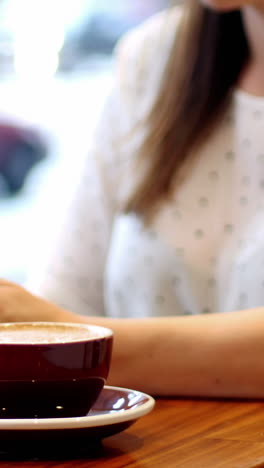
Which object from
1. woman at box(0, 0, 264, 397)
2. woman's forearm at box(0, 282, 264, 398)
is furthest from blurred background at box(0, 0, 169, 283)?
woman's forearm at box(0, 282, 264, 398)

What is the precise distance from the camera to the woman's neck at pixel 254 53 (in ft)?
4.59

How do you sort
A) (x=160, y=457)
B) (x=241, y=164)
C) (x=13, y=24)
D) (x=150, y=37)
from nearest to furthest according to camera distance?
1. (x=160, y=457)
2. (x=241, y=164)
3. (x=150, y=37)
4. (x=13, y=24)

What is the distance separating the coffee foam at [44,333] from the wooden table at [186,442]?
0.08m

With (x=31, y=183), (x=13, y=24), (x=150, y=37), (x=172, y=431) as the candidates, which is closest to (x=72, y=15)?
(x=13, y=24)

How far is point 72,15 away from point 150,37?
2.77ft

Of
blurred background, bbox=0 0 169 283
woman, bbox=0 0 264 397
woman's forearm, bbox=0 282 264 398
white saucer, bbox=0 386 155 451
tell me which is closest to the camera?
white saucer, bbox=0 386 155 451

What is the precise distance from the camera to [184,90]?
142cm

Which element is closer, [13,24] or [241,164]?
[241,164]

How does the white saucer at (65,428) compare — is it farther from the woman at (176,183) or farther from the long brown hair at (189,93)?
the long brown hair at (189,93)

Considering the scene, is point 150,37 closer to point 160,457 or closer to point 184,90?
point 184,90

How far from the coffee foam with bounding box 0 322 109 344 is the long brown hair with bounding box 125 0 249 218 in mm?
671

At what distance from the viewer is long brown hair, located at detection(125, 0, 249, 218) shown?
54.1 inches

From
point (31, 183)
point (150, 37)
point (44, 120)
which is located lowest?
point (31, 183)

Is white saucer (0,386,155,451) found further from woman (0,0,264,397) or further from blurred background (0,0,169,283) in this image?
blurred background (0,0,169,283)
